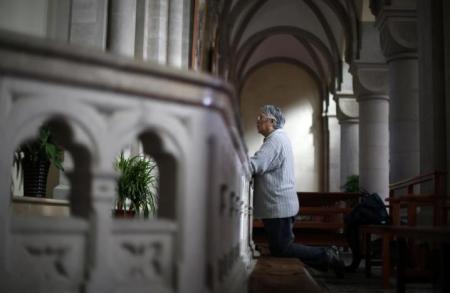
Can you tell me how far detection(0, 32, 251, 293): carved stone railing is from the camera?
61.4 inches

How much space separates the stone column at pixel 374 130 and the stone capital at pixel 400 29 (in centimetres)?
374

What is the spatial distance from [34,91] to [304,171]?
2205 centimetres

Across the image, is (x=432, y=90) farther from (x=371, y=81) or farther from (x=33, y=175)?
(x=371, y=81)

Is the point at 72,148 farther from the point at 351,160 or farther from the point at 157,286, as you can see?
the point at 351,160

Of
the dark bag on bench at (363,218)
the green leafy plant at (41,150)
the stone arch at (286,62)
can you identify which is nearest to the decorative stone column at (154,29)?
the green leafy plant at (41,150)

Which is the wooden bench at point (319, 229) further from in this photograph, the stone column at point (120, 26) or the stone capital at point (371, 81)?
the stone capital at point (371, 81)

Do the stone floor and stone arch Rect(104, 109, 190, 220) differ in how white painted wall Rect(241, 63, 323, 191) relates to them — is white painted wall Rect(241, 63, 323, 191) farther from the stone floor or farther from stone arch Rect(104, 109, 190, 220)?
stone arch Rect(104, 109, 190, 220)

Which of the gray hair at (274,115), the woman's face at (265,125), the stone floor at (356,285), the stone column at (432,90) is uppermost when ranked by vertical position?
the stone column at (432,90)

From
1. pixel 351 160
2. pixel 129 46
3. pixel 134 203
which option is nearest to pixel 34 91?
pixel 134 203

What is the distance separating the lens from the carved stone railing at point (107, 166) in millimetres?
1560

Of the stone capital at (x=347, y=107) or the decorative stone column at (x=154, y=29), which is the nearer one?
the decorative stone column at (x=154, y=29)

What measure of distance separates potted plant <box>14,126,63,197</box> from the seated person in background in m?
1.58

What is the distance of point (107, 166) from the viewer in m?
1.69

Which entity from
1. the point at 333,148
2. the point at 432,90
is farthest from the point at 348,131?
the point at 432,90
